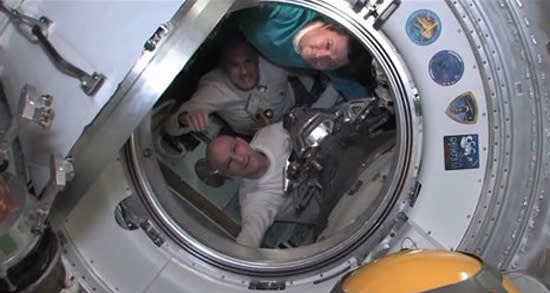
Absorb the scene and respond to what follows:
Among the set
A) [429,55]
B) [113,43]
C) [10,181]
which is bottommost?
[10,181]

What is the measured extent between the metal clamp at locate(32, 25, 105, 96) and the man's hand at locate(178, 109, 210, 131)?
997 millimetres

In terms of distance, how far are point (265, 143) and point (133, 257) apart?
0.83 m

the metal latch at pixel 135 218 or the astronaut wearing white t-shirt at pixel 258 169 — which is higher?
the astronaut wearing white t-shirt at pixel 258 169

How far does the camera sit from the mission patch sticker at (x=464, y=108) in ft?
7.57

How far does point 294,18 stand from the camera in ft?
9.05

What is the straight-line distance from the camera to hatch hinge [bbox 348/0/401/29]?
7.50ft

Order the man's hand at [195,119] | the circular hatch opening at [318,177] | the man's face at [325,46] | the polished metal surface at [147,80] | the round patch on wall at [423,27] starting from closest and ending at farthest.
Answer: the polished metal surface at [147,80] < the round patch on wall at [423,27] < the circular hatch opening at [318,177] < the man's face at [325,46] < the man's hand at [195,119]

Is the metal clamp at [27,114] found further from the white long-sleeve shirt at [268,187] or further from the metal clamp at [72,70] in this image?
the white long-sleeve shirt at [268,187]

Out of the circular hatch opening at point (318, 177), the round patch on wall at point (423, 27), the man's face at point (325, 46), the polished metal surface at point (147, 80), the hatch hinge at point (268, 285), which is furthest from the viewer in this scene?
the man's face at point (325, 46)

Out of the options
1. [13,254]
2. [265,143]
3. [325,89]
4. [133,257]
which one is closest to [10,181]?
[13,254]

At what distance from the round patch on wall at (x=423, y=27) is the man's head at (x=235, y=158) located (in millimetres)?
964

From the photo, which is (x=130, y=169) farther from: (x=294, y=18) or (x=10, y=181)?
(x=294, y=18)

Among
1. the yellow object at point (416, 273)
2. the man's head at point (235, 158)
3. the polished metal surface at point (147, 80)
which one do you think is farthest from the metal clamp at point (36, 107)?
the man's head at point (235, 158)

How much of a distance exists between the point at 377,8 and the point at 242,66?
3.07 ft
